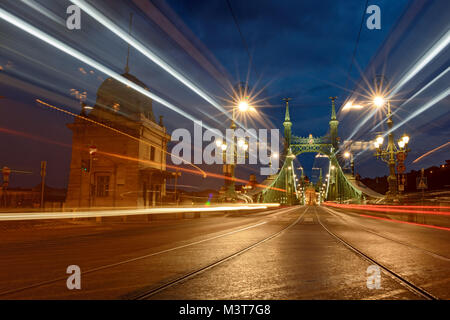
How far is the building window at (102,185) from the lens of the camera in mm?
33656

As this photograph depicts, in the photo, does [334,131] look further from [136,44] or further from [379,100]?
[136,44]

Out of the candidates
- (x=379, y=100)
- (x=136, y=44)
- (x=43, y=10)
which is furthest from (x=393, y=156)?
(x=43, y=10)

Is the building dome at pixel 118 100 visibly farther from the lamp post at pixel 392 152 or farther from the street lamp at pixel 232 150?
the lamp post at pixel 392 152

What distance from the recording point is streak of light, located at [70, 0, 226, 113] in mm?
13950

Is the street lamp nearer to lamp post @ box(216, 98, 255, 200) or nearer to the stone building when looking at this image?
lamp post @ box(216, 98, 255, 200)

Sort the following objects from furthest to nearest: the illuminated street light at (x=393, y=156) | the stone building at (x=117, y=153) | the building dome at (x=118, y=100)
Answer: the building dome at (x=118, y=100), the stone building at (x=117, y=153), the illuminated street light at (x=393, y=156)

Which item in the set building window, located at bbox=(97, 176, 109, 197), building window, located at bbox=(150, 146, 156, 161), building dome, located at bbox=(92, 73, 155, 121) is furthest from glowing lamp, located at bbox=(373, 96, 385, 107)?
building window, located at bbox=(97, 176, 109, 197)

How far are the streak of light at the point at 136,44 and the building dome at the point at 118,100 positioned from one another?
14265 mm

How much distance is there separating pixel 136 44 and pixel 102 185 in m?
20.0

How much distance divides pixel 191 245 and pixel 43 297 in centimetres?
516

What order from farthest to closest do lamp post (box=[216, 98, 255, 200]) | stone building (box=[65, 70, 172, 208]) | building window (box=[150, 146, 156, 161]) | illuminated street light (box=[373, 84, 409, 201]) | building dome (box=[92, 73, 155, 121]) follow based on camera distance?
1. building window (box=[150, 146, 156, 161])
2. building dome (box=[92, 73, 155, 121])
3. stone building (box=[65, 70, 172, 208])
4. lamp post (box=[216, 98, 255, 200])
5. illuminated street light (box=[373, 84, 409, 201])

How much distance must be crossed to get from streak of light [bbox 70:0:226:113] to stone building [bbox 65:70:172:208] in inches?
496

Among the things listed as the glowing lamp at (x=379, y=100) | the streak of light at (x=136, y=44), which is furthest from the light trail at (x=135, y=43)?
the glowing lamp at (x=379, y=100)

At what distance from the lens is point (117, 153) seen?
112 feet
